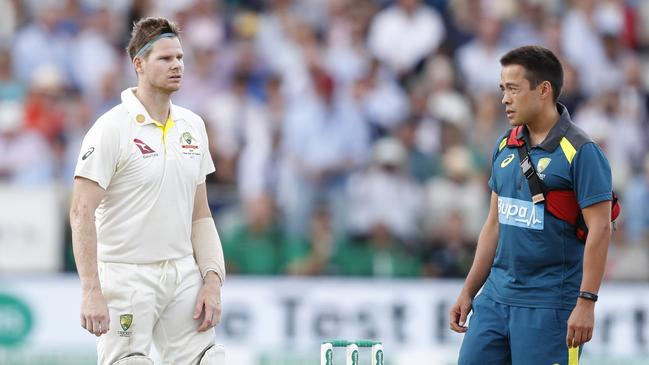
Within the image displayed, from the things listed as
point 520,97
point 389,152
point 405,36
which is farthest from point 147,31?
point 405,36

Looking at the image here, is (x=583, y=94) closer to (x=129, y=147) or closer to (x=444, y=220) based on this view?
(x=444, y=220)

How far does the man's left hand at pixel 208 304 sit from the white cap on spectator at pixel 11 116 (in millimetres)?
6223

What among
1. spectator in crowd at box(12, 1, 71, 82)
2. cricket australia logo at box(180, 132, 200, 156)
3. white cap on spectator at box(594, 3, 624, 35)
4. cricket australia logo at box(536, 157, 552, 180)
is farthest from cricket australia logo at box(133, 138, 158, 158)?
white cap on spectator at box(594, 3, 624, 35)

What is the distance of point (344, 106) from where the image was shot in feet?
42.8

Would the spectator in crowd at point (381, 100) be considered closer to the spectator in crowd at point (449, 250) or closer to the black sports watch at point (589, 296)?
the spectator in crowd at point (449, 250)

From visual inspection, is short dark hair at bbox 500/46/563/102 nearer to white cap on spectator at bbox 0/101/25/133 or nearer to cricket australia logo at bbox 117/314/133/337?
cricket australia logo at bbox 117/314/133/337

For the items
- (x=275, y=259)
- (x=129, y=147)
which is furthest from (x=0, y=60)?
(x=129, y=147)

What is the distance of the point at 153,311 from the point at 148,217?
1.53ft

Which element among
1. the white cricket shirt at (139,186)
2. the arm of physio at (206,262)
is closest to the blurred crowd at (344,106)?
the arm of physio at (206,262)

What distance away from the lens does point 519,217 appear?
6.37 metres

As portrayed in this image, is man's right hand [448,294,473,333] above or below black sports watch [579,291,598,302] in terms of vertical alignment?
below

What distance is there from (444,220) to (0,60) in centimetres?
489

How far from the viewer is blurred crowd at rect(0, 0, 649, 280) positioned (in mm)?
11578

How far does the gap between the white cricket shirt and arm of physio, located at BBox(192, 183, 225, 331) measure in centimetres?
16
